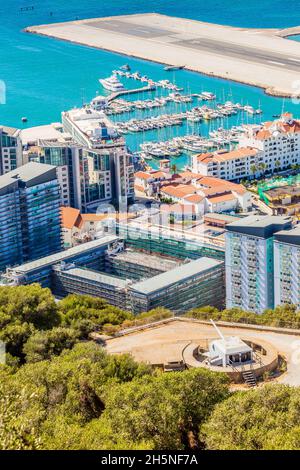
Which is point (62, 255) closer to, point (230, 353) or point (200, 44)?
point (230, 353)

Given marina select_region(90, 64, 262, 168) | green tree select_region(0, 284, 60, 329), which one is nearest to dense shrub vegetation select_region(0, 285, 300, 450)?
green tree select_region(0, 284, 60, 329)

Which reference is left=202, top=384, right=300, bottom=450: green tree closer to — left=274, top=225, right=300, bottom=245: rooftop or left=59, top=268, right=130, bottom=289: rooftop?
left=274, top=225, right=300, bottom=245: rooftop

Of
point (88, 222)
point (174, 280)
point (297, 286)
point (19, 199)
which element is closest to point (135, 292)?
point (174, 280)

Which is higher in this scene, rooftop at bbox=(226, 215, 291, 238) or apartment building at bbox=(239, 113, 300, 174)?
rooftop at bbox=(226, 215, 291, 238)

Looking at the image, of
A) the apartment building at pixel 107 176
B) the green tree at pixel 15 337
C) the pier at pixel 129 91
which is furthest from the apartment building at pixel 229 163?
the green tree at pixel 15 337
